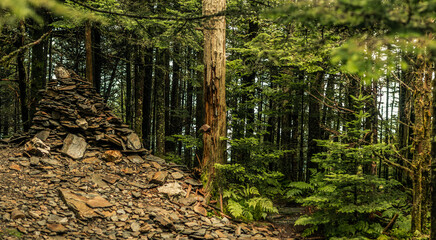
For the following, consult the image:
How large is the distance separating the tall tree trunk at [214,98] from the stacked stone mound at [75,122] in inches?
83.5

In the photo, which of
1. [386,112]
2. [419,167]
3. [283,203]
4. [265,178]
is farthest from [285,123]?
[386,112]

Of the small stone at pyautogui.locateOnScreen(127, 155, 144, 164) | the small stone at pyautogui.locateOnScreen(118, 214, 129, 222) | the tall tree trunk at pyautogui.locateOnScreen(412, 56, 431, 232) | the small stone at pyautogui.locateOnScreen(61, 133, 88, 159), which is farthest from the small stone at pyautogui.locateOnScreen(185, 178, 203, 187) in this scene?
the tall tree trunk at pyautogui.locateOnScreen(412, 56, 431, 232)

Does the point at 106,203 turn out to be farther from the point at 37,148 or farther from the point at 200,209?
the point at 37,148

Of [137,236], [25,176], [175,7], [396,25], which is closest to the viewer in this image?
[396,25]

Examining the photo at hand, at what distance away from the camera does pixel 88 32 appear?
28.8ft

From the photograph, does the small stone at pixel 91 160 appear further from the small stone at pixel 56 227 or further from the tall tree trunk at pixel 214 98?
the tall tree trunk at pixel 214 98

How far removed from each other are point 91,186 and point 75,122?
2371mm

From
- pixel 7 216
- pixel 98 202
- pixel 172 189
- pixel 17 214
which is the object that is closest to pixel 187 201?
pixel 172 189

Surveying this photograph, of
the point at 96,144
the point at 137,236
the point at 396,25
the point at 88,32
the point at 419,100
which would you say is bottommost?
the point at 137,236

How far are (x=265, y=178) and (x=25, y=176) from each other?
5443 millimetres

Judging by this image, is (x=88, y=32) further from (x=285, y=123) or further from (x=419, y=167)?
(x=419, y=167)

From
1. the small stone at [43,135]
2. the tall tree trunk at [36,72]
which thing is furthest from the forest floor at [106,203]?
the tall tree trunk at [36,72]

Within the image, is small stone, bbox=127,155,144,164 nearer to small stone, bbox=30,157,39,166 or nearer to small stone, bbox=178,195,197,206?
small stone, bbox=178,195,197,206

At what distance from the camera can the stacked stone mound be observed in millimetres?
6684
